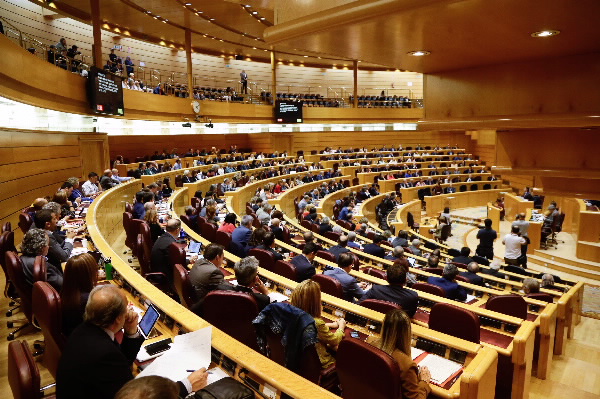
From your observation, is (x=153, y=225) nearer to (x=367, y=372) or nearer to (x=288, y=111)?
(x=367, y=372)

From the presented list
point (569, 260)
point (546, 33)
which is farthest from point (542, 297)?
point (569, 260)

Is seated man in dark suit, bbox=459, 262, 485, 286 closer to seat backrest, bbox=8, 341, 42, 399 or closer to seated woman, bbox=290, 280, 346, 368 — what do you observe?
seated woman, bbox=290, 280, 346, 368

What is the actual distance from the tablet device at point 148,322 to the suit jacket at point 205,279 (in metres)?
0.90

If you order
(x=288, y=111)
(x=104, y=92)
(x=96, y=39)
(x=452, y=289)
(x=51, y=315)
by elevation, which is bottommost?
(x=452, y=289)

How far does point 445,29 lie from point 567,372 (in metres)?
4.21

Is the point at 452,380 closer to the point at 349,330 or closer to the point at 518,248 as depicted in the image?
the point at 349,330

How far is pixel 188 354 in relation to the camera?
214 centimetres

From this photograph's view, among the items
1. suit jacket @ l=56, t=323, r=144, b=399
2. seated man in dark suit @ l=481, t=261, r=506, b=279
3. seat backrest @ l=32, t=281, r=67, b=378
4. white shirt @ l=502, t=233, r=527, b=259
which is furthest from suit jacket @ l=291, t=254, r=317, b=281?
white shirt @ l=502, t=233, r=527, b=259

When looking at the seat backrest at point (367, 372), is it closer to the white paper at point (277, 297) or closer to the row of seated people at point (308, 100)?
the white paper at point (277, 297)

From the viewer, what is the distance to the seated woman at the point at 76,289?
2705 mm

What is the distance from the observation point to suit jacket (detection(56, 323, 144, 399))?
183cm

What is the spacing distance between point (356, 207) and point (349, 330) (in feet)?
35.4

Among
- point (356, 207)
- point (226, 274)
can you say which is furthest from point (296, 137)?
point (226, 274)

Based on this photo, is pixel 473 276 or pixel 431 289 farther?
pixel 473 276
